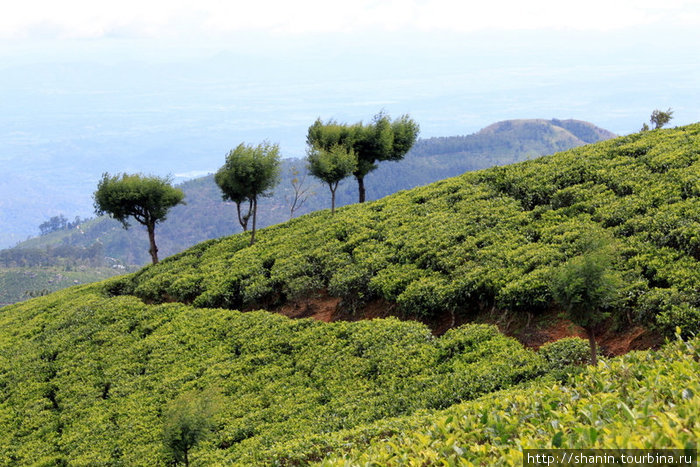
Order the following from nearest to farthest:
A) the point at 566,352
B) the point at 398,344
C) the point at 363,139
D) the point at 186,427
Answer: the point at 186,427 < the point at 566,352 < the point at 398,344 < the point at 363,139

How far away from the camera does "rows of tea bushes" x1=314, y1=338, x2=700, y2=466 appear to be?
6.49 metres

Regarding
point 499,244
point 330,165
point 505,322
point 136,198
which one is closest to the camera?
point 505,322

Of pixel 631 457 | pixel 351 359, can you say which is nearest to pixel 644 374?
pixel 631 457

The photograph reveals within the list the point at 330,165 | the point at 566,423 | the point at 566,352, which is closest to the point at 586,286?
the point at 566,352

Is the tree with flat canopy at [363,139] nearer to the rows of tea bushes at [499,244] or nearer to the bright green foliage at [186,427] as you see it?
the rows of tea bushes at [499,244]

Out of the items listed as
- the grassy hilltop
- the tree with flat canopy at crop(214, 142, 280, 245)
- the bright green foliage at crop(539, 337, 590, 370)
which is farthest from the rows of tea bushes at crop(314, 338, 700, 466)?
the tree with flat canopy at crop(214, 142, 280, 245)

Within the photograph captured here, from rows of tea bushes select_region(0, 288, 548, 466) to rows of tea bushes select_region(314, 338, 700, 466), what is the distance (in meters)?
2.60

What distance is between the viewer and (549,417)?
8.76 meters

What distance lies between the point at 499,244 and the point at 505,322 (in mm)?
3825

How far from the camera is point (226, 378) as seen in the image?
18.5 m

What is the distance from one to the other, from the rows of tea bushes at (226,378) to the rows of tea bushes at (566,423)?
2.60 metres

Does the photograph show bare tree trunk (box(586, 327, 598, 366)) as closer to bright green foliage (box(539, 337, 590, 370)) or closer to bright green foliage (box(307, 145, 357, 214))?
bright green foliage (box(539, 337, 590, 370))

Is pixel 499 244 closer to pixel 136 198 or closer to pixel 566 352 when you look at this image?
pixel 566 352

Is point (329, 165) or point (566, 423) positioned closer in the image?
point (566, 423)
